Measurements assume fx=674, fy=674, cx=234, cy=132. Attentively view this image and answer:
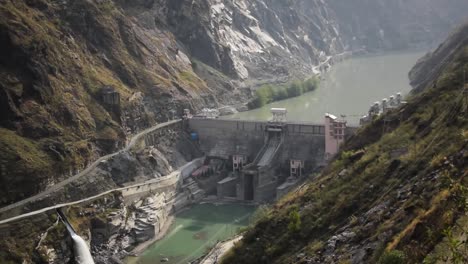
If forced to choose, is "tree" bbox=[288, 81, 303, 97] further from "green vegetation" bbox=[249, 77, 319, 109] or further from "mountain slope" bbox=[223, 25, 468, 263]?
"mountain slope" bbox=[223, 25, 468, 263]

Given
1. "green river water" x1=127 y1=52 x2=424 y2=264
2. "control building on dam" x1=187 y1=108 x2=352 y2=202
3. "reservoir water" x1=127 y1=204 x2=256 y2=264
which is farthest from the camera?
"control building on dam" x1=187 y1=108 x2=352 y2=202

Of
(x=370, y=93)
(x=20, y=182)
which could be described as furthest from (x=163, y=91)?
(x=370, y=93)

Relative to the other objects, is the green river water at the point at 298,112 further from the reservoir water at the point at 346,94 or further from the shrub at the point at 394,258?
the shrub at the point at 394,258

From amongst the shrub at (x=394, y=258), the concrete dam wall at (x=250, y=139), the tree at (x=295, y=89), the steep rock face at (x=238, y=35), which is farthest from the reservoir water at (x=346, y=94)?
the shrub at (x=394, y=258)

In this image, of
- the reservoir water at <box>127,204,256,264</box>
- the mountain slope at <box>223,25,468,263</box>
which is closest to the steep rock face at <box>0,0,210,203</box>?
the reservoir water at <box>127,204,256,264</box>

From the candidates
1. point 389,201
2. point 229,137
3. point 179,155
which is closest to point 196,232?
point 179,155

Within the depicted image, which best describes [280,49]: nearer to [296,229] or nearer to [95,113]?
[95,113]
